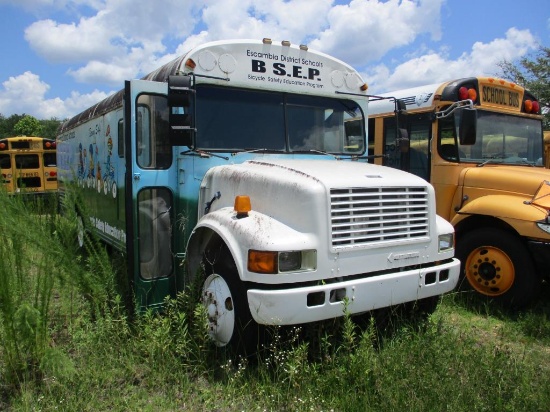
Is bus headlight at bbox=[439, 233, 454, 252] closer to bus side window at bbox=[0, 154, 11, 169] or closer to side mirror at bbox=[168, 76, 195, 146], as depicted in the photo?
→ side mirror at bbox=[168, 76, 195, 146]

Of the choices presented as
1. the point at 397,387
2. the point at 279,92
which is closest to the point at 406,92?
the point at 279,92

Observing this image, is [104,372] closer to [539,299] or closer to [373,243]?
[373,243]

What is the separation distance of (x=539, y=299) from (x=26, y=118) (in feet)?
163

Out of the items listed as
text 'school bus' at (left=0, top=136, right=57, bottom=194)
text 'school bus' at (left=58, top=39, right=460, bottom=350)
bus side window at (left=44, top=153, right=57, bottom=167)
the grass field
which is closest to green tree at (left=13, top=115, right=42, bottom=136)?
bus side window at (left=44, top=153, right=57, bottom=167)

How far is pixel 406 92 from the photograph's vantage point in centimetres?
664

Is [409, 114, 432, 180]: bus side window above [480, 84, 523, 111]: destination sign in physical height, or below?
below

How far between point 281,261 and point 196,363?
117 centimetres

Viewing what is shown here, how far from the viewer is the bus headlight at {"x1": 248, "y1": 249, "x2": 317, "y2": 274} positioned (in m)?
3.00

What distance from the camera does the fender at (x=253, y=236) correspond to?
302 centimetres

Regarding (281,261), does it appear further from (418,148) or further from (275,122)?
(418,148)

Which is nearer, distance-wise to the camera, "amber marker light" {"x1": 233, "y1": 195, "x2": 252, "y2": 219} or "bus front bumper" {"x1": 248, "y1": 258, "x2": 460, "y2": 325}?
"bus front bumper" {"x1": 248, "y1": 258, "x2": 460, "y2": 325}

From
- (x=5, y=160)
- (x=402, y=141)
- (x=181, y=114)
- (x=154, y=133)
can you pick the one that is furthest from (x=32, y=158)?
(x=402, y=141)

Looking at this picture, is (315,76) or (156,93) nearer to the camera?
(156,93)

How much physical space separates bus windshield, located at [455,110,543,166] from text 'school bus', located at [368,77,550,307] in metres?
0.01
